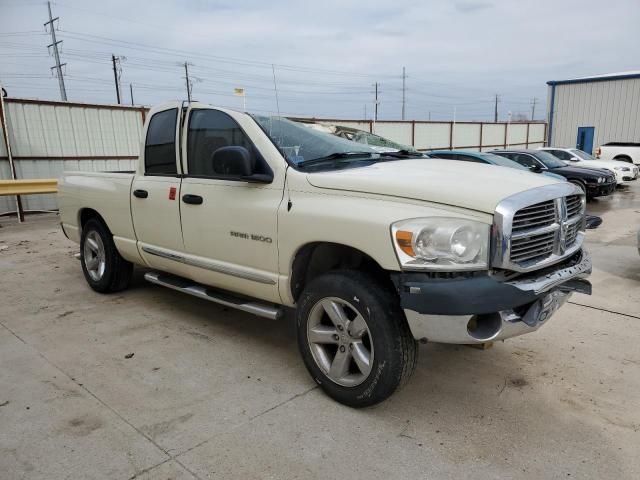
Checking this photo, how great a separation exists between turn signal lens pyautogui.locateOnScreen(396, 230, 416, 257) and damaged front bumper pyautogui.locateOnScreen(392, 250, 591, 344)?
12cm

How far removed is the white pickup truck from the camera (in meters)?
2.58

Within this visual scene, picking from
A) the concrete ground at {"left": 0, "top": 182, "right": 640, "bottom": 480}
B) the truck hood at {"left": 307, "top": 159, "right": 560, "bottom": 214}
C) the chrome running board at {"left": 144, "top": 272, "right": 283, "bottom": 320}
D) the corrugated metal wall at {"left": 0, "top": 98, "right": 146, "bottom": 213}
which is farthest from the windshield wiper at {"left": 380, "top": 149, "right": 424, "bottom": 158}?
the corrugated metal wall at {"left": 0, "top": 98, "right": 146, "bottom": 213}

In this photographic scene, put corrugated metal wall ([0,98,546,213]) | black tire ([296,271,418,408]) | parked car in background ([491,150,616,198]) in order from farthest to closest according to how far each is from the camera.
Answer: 1. parked car in background ([491,150,616,198])
2. corrugated metal wall ([0,98,546,213])
3. black tire ([296,271,418,408])

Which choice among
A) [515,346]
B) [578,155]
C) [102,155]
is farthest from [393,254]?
[578,155]

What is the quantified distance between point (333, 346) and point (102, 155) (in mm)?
11245

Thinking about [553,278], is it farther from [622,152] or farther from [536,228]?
[622,152]

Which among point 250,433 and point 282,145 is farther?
point 282,145

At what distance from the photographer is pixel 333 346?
3.24 m

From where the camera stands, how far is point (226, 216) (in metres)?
3.62

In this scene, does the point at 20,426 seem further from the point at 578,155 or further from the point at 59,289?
the point at 578,155

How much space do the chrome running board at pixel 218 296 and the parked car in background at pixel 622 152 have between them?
2071cm

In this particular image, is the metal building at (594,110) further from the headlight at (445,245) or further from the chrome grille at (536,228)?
the headlight at (445,245)

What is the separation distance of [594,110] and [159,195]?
28337mm

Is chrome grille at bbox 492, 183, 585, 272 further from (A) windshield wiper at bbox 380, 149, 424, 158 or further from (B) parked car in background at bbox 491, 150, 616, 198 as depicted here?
A: (B) parked car in background at bbox 491, 150, 616, 198
